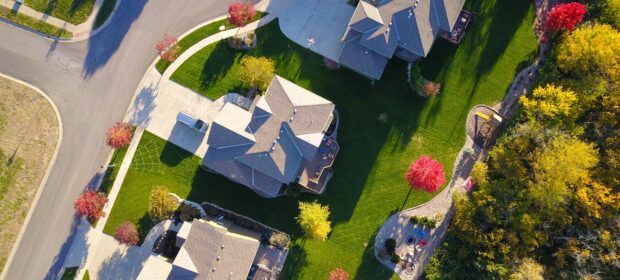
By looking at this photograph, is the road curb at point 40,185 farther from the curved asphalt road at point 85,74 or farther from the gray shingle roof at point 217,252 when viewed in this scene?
the gray shingle roof at point 217,252

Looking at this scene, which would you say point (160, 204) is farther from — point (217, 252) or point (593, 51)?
point (593, 51)

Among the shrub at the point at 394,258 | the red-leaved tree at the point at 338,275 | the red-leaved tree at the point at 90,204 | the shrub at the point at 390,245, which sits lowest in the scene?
the red-leaved tree at the point at 90,204

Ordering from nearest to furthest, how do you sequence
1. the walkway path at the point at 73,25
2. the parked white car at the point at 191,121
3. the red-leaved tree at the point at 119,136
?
the red-leaved tree at the point at 119,136
the parked white car at the point at 191,121
the walkway path at the point at 73,25

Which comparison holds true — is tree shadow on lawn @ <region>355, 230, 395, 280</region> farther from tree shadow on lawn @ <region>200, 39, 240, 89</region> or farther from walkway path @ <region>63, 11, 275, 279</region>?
tree shadow on lawn @ <region>200, 39, 240, 89</region>

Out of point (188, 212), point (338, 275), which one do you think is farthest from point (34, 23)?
point (338, 275)

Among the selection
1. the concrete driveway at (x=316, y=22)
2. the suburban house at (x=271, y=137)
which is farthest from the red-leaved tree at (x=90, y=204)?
the concrete driveway at (x=316, y=22)

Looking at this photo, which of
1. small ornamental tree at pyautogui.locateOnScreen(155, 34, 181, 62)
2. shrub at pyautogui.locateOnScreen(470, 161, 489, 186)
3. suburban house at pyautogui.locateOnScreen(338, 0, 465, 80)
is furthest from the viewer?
small ornamental tree at pyautogui.locateOnScreen(155, 34, 181, 62)

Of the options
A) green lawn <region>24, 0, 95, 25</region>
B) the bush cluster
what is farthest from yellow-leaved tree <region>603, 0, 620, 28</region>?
green lawn <region>24, 0, 95, 25</region>
